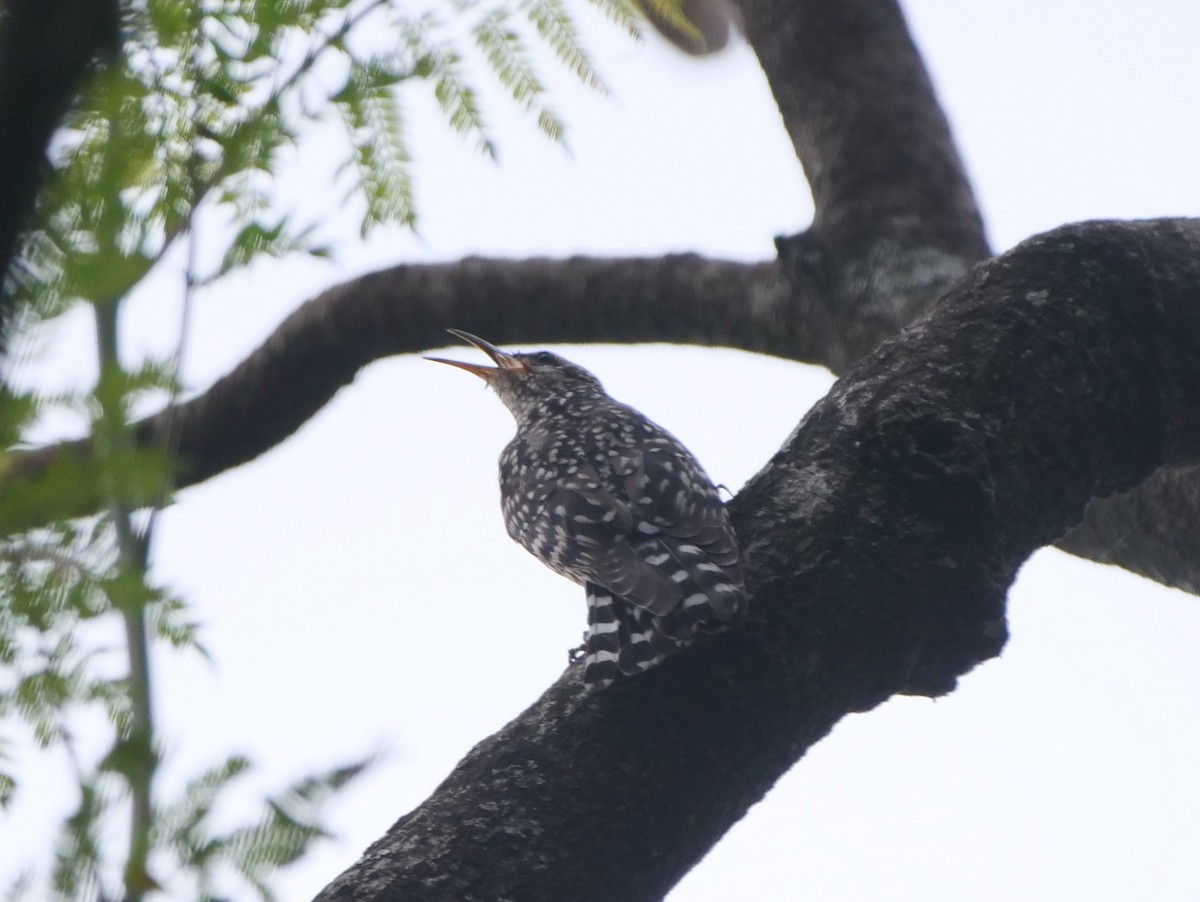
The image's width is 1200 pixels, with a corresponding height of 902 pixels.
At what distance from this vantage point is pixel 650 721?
7.48 feet

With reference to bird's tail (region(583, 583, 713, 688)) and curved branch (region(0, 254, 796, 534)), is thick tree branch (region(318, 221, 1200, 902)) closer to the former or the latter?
bird's tail (region(583, 583, 713, 688))

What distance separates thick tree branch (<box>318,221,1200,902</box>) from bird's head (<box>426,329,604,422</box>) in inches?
137

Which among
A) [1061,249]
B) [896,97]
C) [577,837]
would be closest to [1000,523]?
[1061,249]

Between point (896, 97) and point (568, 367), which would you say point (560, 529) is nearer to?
point (896, 97)

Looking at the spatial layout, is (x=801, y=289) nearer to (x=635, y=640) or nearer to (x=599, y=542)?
(x=599, y=542)

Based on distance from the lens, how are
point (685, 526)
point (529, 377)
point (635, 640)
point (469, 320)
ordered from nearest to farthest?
point (635, 640) < point (685, 526) < point (469, 320) < point (529, 377)

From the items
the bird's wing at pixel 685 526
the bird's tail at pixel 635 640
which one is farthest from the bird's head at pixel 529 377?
the bird's tail at pixel 635 640

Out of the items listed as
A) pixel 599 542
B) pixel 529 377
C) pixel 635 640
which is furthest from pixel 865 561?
pixel 529 377

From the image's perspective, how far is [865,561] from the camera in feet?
8.04

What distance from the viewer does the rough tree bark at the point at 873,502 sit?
2.16 m

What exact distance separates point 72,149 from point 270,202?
17.0 inches

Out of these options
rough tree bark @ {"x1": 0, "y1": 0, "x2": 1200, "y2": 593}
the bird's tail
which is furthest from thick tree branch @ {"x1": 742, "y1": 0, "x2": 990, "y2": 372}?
the bird's tail

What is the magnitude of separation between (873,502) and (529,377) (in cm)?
395

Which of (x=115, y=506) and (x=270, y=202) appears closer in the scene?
(x=115, y=506)
